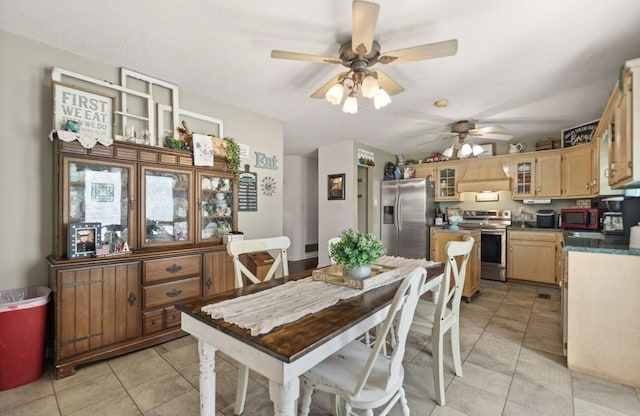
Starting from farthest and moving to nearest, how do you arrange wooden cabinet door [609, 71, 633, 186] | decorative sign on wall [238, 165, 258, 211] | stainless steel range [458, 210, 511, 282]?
1. stainless steel range [458, 210, 511, 282]
2. decorative sign on wall [238, 165, 258, 211]
3. wooden cabinet door [609, 71, 633, 186]

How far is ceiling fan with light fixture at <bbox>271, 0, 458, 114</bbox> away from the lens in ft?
4.86

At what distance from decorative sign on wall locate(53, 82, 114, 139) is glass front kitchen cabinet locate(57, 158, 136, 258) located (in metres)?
0.29

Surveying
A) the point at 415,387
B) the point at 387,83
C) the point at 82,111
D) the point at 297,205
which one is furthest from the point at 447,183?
the point at 82,111

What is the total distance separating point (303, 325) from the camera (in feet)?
3.59

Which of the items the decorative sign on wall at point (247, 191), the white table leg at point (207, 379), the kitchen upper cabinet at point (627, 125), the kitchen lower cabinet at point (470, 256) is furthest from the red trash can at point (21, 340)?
the kitchen upper cabinet at point (627, 125)

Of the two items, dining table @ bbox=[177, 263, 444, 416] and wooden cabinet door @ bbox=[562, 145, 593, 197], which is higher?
wooden cabinet door @ bbox=[562, 145, 593, 197]

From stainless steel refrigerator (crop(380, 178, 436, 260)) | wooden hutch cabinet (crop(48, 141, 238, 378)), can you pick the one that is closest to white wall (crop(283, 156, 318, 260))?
stainless steel refrigerator (crop(380, 178, 436, 260))

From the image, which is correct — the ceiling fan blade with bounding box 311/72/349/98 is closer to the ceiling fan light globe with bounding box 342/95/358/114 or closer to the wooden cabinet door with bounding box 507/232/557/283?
the ceiling fan light globe with bounding box 342/95/358/114

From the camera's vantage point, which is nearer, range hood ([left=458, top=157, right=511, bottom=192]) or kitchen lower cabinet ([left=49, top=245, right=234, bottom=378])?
kitchen lower cabinet ([left=49, top=245, right=234, bottom=378])

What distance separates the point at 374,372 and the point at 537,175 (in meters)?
4.80

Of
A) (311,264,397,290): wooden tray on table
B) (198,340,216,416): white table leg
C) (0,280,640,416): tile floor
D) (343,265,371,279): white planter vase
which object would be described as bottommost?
(0,280,640,416): tile floor

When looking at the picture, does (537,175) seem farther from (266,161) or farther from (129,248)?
(129,248)

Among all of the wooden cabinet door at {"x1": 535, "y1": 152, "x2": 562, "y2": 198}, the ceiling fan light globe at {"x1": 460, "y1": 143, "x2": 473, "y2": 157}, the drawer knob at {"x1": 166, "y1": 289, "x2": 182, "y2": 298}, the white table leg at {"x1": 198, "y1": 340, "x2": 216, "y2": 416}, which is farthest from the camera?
the wooden cabinet door at {"x1": 535, "y1": 152, "x2": 562, "y2": 198}

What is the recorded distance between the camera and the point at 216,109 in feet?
10.3
